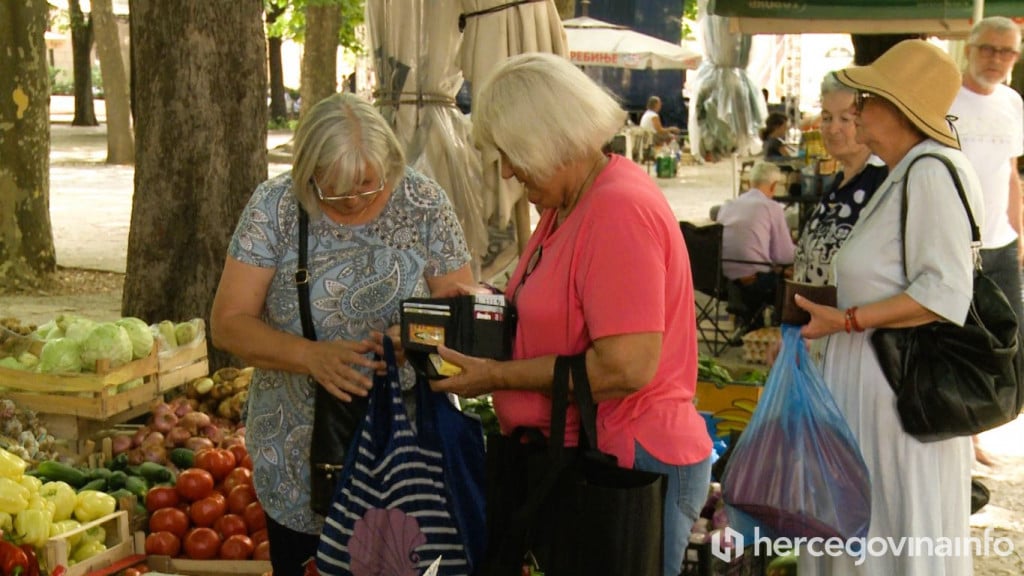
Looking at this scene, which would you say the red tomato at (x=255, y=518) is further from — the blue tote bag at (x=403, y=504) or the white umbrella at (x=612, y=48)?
the white umbrella at (x=612, y=48)

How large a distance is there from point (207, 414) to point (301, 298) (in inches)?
105

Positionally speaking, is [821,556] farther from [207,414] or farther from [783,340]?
[207,414]

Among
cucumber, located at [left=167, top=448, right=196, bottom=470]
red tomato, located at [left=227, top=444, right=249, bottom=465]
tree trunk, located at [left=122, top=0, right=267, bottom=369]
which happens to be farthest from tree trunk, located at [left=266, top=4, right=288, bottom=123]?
red tomato, located at [left=227, top=444, right=249, bottom=465]

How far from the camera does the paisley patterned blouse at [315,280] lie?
3092mm

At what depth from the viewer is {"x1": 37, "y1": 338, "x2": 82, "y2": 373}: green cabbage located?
17.0 ft

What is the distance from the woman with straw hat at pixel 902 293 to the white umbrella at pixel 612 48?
16.0 meters

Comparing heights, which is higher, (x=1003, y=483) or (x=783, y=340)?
(x=783, y=340)

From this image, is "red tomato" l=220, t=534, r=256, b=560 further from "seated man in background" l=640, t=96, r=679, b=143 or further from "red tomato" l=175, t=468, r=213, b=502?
"seated man in background" l=640, t=96, r=679, b=143

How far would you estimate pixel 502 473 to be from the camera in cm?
284

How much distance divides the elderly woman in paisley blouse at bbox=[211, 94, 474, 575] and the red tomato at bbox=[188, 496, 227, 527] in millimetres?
1279

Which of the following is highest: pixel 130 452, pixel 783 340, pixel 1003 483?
pixel 783 340

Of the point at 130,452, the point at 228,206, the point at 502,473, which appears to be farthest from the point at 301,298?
the point at 228,206

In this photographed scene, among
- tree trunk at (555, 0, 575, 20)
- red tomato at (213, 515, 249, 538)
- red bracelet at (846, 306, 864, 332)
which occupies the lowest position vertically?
red tomato at (213, 515, 249, 538)

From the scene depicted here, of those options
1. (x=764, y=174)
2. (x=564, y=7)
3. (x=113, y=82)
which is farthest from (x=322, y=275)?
(x=113, y=82)
